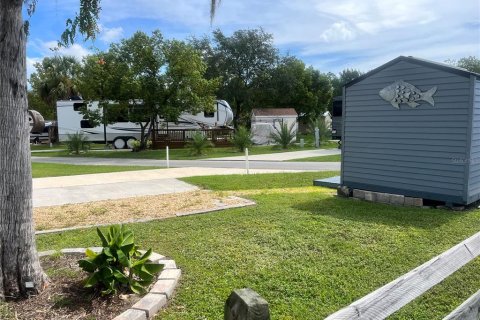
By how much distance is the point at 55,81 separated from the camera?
38500 mm

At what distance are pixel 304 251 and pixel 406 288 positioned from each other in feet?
8.12

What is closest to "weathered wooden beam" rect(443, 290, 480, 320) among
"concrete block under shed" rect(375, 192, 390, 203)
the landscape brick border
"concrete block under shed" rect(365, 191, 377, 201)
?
the landscape brick border

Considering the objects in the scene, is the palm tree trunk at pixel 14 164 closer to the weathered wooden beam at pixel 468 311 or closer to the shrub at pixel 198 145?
the weathered wooden beam at pixel 468 311

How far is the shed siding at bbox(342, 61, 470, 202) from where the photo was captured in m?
6.44

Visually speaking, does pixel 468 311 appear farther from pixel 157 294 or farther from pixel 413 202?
pixel 413 202

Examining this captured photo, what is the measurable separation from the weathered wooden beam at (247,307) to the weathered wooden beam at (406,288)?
0.35 meters

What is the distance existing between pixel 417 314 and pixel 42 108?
1887 inches

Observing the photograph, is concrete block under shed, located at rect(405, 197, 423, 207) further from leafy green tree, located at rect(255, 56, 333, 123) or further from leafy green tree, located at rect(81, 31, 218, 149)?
leafy green tree, located at rect(255, 56, 333, 123)

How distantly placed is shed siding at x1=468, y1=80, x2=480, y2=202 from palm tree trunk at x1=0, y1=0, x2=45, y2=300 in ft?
20.2

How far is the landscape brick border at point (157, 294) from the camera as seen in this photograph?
2.99 metres

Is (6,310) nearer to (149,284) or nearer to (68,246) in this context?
(149,284)

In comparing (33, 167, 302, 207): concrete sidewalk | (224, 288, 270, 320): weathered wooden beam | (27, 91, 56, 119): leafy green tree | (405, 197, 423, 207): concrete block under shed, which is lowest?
(33, 167, 302, 207): concrete sidewalk

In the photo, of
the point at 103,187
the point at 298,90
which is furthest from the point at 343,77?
the point at 103,187

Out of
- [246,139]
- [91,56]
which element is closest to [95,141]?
[91,56]
